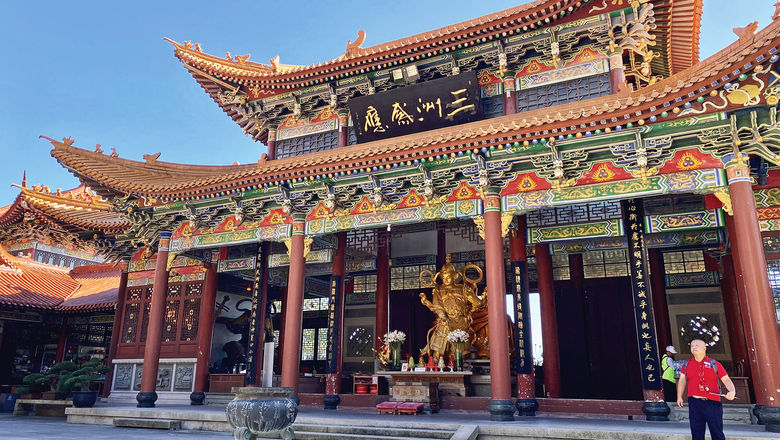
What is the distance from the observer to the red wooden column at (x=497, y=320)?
8.64 m

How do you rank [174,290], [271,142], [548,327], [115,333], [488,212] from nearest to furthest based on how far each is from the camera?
[488,212]
[548,327]
[271,142]
[174,290]
[115,333]

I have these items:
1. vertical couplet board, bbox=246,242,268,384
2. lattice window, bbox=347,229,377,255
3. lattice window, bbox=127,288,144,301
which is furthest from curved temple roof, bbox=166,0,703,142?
lattice window, bbox=127,288,144,301

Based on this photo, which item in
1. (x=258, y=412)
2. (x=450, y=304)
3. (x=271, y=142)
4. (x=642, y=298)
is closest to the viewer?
(x=258, y=412)

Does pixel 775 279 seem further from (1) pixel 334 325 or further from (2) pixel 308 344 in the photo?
(2) pixel 308 344

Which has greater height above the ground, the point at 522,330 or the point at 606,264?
the point at 606,264

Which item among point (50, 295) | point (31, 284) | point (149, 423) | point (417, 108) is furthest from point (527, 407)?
point (31, 284)

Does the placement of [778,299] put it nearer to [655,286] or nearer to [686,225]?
[686,225]

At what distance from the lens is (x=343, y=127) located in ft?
42.8

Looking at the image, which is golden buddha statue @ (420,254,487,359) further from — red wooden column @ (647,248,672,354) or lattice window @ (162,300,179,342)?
lattice window @ (162,300,179,342)

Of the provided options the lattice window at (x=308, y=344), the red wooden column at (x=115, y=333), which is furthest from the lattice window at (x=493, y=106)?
the red wooden column at (x=115, y=333)

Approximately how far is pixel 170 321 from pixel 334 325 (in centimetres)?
511

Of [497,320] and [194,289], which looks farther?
[194,289]

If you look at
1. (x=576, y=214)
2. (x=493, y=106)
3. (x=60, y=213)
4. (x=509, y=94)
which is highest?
(x=509, y=94)

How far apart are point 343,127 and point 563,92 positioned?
17.1 feet
